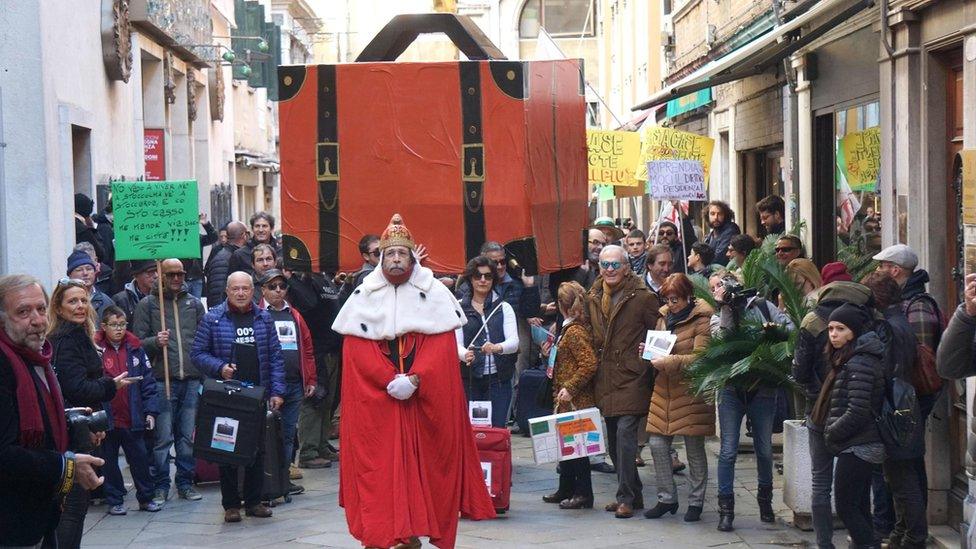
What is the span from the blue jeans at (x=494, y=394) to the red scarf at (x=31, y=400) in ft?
17.3

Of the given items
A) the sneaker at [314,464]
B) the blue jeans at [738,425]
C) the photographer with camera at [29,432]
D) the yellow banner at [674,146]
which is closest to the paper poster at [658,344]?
the blue jeans at [738,425]

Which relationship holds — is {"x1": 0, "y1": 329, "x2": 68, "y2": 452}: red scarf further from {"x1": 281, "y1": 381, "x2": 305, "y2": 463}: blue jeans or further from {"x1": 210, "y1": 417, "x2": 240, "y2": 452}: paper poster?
{"x1": 281, "y1": 381, "x2": 305, "y2": 463}: blue jeans

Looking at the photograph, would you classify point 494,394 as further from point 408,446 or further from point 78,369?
point 78,369

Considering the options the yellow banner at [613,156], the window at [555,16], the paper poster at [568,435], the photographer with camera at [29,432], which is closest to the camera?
the photographer with camera at [29,432]

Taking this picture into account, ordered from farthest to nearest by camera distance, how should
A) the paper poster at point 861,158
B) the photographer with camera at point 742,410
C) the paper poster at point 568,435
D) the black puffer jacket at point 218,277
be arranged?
the black puffer jacket at point 218,277, the paper poster at point 861,158, the paper poster at point 568,435, the photographer with camera at point 742,410

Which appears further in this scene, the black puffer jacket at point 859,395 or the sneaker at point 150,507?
the sneaker at point 150,507

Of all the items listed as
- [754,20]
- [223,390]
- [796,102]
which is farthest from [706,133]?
[223,390]

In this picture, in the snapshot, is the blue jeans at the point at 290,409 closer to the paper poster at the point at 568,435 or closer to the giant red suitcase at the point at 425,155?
the giant red suitcase at the point at 425,155

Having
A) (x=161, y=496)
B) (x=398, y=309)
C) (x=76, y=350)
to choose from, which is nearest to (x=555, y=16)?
(x=161, y=496)

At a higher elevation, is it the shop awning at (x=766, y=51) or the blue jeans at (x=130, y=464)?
the shop awning at (x=766, y=51)

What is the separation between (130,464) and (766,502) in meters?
4.54

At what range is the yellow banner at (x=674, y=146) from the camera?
54.2 ft

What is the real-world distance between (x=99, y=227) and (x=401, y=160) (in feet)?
18.0

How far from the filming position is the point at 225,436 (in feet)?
34.0
